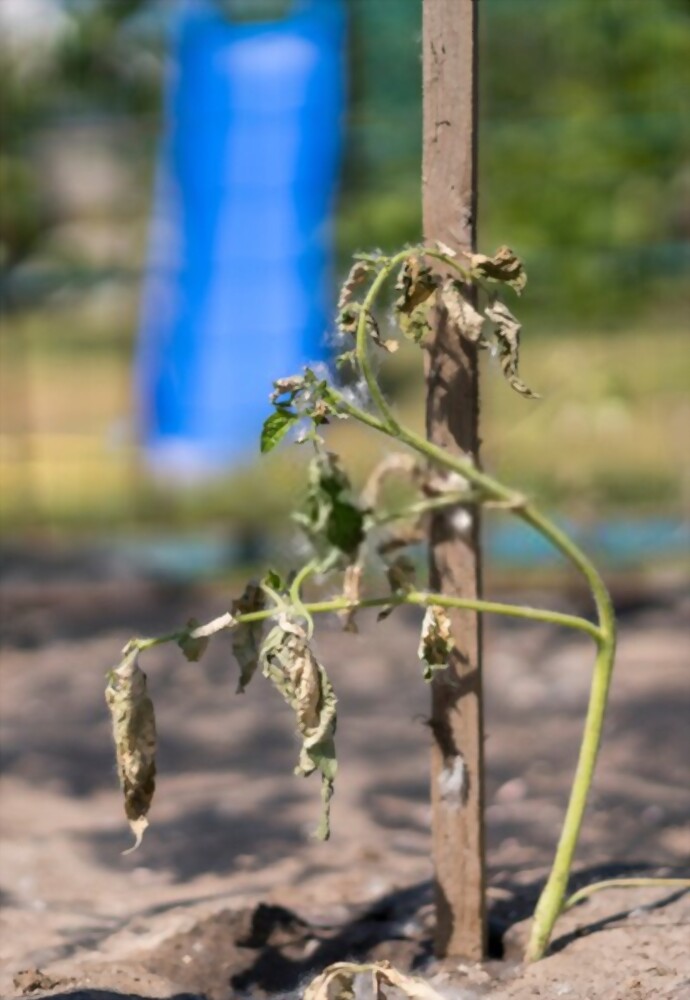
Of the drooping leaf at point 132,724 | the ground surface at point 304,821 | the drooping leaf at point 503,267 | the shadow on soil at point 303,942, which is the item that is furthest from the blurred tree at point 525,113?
the drooping leaf at point 132,724

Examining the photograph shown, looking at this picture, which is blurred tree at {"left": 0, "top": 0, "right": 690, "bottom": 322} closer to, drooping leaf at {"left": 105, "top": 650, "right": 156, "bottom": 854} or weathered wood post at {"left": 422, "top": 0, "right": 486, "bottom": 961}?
weathered wood post at {"left": 422, "top": 0, "right": 486, "bottom": 961}

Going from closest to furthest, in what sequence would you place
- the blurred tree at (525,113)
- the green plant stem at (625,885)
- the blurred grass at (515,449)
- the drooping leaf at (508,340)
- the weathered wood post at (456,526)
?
the drooping leaf at (508,340) < the weathered wood post at (456,526) < the green plant stem at (625,885) < the blurred grass at (515,449) < the blurred tree at (525,113)

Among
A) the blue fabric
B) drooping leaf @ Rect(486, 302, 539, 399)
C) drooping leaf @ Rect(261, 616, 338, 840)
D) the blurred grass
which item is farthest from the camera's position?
the blue fabric

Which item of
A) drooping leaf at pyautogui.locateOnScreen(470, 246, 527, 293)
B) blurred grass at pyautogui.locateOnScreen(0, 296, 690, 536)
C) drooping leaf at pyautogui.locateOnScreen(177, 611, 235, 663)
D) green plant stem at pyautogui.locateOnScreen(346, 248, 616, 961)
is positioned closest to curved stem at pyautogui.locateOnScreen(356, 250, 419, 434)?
green plant stem at pyautogui.locateOnScreen(346, 248, 616, 961)

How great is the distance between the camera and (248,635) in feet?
6.84

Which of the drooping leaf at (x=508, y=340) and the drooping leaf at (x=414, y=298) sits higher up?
the drooping leaf at (x=414, y=298)

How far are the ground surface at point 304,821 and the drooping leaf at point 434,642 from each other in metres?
0.35

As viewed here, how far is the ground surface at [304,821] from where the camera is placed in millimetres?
2381

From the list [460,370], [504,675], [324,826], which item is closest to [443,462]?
[460,370]

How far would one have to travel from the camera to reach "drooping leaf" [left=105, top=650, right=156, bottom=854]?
6.52 ft

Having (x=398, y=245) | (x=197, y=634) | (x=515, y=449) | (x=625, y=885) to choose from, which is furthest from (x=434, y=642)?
(x=398, y=245)

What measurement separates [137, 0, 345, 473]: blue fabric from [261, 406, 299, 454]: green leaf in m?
5.09

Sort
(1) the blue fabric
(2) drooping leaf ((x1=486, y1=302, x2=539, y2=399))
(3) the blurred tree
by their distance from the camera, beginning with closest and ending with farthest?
(2) drooping leaf ((x1=486, y1=302, x2=539, y2=399)) → (1) the blue fabric → (3) the blurred tree

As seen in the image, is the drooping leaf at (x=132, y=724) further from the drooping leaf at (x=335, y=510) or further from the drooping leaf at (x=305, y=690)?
the drooping leaf at (x=335, y=510)
